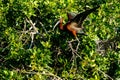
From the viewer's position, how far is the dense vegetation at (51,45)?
4668 millimetres

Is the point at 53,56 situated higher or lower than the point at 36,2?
lower

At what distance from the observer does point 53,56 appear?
483cm

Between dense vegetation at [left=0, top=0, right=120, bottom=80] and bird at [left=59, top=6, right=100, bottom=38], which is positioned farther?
dense vegetation at [left=0, top=0, right=120, bottom=80]

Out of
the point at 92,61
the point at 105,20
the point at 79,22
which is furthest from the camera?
the point at 105,20

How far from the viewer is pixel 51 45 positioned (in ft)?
15.7

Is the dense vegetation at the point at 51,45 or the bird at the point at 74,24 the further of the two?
the dense vegetation at the point at 51,45

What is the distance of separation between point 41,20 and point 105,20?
0.83 metres

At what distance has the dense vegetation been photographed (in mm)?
4668

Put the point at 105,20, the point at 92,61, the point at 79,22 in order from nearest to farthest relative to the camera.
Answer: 1. the point at 79,22
2. the point at 92,61
3. the point at 105,20

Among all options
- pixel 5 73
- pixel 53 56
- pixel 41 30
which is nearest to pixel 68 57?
pixel 53 56

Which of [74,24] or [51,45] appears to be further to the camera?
[51,45]

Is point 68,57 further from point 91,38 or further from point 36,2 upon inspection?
point 36,2

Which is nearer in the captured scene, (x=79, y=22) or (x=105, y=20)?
(x=79, y=22)

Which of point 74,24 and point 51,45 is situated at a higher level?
point 74,24
